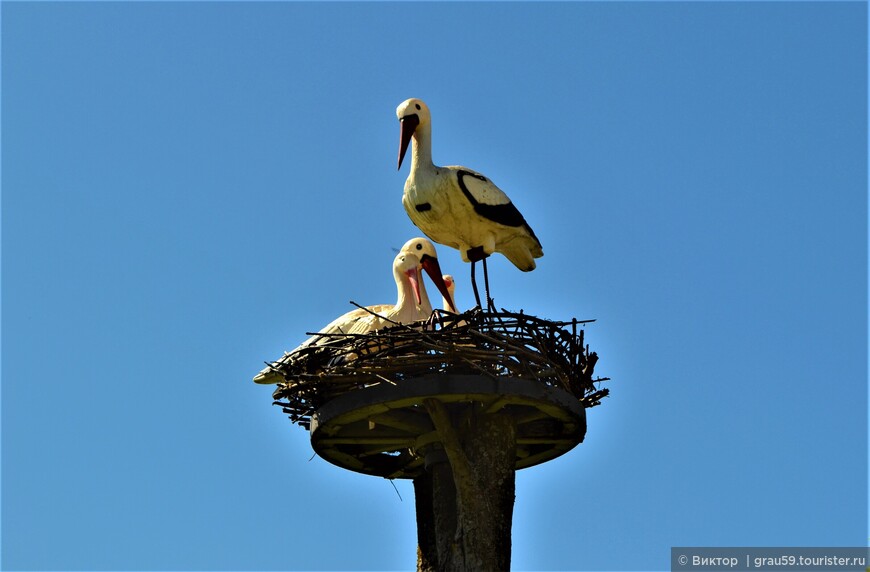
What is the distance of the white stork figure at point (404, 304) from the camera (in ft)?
41.0

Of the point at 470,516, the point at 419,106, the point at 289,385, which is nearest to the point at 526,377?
the point at 470,516

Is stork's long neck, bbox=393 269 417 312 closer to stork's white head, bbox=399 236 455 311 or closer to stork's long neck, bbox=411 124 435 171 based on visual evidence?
stork's white head, bbox=399 236 455 311

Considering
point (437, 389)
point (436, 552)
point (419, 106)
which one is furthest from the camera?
point (419, 106)

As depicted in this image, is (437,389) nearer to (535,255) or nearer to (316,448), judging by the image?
(316,448)

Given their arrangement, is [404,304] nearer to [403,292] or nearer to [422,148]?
[403,292]

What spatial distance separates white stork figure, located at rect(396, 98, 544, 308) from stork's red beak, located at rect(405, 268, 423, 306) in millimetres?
733

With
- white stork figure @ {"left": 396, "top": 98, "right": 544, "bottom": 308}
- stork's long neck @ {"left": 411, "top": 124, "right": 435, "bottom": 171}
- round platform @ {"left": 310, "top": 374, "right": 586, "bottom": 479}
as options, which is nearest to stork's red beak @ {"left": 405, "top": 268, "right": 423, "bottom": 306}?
white stork figure @ {"left": 396, "top": 98, "right": 544, "bottom": 308}

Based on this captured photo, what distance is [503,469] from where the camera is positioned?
11.1 meters

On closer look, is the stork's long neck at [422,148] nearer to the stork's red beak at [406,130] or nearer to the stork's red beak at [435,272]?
the stork's red beak at [406,130]

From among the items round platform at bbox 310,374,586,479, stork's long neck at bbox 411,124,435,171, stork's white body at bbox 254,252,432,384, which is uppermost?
stork's long neck at bbox 411,124,435,171

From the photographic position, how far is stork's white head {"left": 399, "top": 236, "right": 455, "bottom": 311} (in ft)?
43.2

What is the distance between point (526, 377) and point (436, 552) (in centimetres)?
163

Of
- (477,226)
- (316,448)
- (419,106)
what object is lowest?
(316,448)

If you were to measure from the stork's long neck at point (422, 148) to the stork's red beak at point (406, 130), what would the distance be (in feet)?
0.12
